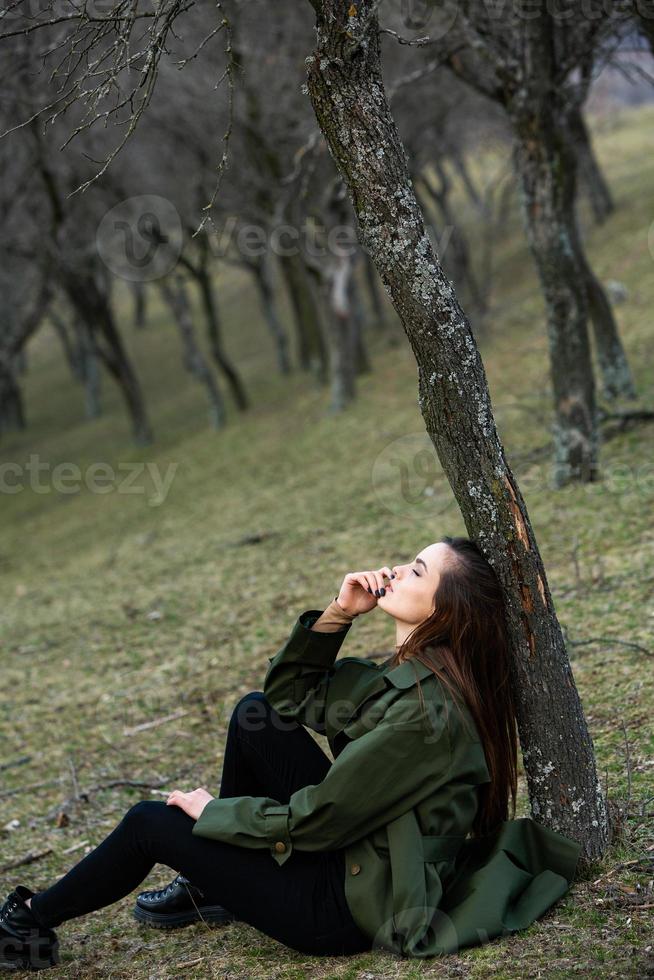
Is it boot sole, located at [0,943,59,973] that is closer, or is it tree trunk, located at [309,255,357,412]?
boot sole, located at [0,943,59,973]

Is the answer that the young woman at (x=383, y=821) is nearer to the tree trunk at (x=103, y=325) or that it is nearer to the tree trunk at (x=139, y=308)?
the tree trunk at (x=103, y=325)

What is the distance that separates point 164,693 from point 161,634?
1619mm

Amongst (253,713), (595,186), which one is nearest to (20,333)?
(595,186)

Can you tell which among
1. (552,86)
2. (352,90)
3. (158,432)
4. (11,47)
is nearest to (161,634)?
(552,86)

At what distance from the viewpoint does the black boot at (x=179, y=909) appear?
3.77m

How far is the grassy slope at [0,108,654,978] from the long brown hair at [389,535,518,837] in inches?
17.5

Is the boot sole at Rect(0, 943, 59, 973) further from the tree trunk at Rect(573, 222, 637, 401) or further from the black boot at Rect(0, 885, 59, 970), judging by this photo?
the tree trunk at Rect(573, 222, 637, 401)

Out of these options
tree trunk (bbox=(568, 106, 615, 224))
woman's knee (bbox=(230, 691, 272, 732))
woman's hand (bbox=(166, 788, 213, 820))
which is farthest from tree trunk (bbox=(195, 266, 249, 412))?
woman's hand (bbox=(166, 788, 213, 820))

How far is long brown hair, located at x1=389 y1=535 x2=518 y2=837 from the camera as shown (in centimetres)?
327

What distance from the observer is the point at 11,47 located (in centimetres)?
1445

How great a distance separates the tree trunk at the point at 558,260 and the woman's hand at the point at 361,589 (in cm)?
564

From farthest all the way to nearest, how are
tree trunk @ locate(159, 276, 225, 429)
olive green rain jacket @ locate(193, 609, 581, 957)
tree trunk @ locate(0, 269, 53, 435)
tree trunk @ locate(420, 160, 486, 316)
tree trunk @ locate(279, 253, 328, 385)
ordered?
tree trunk @ locate(0, 269, 53, 435) < tree trunk @ locate(279, 253, 328, 385) < tree trunk @ locate(159, 276, 225, 429) < tree trunk @ locate(420, 160, 486, 316) < olive green rain jacket @ locate(193, 609, 581, 957)

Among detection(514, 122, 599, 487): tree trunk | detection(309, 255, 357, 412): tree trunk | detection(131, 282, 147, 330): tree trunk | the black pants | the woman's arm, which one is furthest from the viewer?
detection(131, 282, 147, 330): tree trunk

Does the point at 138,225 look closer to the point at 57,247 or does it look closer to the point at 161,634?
the point at 57,247
